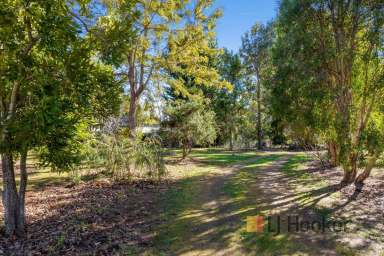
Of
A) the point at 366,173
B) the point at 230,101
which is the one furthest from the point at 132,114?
the point at 230,101

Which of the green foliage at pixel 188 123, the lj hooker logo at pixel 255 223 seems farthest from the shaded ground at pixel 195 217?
the green foliage at pixel 188 123

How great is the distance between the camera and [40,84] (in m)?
4.62

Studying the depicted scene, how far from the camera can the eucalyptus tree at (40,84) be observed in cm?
416

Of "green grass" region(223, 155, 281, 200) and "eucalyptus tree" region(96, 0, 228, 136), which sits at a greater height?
"eucalyptus tree" region(96, 0, 228, 136)

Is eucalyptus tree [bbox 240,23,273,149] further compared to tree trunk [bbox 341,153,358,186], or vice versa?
eucalyptus tree [bbox 240,23,273,149]

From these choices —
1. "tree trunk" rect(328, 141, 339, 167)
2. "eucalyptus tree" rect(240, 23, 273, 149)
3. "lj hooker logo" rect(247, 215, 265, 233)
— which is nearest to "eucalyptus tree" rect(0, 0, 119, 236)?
"lj hooker logo" rect(247, 215, 265, 233)

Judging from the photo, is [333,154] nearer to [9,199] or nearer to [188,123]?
[188,123]

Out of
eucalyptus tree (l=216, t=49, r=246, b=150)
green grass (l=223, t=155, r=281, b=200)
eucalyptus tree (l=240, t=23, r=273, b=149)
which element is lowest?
green grass (l=223, t=155, r=281, b=200)

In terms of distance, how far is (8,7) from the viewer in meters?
3.96

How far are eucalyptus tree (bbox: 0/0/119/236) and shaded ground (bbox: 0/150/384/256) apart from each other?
4.48 feet

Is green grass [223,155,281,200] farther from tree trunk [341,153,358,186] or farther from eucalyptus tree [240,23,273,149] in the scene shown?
eucalyptus tree [240,23,273,149]

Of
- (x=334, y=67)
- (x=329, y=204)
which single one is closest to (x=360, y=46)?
(x=334, y=67)

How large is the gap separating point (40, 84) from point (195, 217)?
171 inches

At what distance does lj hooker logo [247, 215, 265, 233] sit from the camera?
548 centimetres
